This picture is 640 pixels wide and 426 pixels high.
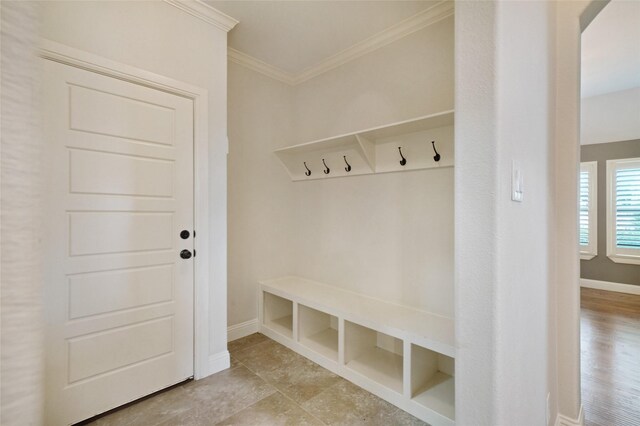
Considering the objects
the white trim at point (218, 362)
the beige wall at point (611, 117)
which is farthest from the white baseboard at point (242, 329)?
the beige wall at point (611, 117)

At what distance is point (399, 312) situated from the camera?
2141 mm

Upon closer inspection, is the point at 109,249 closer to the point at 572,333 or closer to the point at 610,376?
the point at 572,333

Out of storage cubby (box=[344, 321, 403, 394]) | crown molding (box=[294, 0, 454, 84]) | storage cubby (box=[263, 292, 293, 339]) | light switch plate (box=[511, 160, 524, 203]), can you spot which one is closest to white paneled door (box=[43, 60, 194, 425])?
storage cubby (box=[263, 292, 293, 339])

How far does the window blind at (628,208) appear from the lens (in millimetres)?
4148

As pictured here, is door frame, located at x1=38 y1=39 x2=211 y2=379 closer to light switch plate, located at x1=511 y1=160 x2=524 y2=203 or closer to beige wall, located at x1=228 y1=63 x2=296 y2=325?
beige wall, located at x1=228 y1=63 x2=296 y2=325

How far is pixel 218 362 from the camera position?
2.19 metres

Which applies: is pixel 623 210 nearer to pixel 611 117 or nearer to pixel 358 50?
pixel 611 117

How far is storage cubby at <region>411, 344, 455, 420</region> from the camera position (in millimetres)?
1714

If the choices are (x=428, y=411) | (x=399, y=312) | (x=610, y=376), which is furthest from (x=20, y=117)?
(x=610, y=376)

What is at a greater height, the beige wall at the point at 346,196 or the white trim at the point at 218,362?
the beige wall at the point at 346,196

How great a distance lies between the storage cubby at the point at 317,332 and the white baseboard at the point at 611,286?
14.8 ft

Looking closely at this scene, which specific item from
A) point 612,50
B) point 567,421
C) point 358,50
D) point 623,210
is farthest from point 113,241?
point 623,210

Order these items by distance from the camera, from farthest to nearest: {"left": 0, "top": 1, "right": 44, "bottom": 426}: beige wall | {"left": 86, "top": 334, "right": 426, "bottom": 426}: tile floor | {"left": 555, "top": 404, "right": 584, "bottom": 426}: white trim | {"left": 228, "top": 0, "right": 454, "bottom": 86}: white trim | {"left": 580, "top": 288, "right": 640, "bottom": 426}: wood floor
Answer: {"left": 228, "top": 0, "right": 454, "bottom": 86}: white trim
{"left": 580, "top": 288, "right": 640, "bottom": 426}: wood floor
{"left": 86, "top": 334, "right": 426, "bottom": 426}: tile floor
{"left": 555, "top": 404, "right": 584, "bottom": 426}: white trim
{"left": 0, "top": 1, "right": 44, "bottom": 426}: beige wall

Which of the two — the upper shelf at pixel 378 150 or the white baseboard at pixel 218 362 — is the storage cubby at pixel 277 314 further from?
the upper shelf at pixel 378 150
